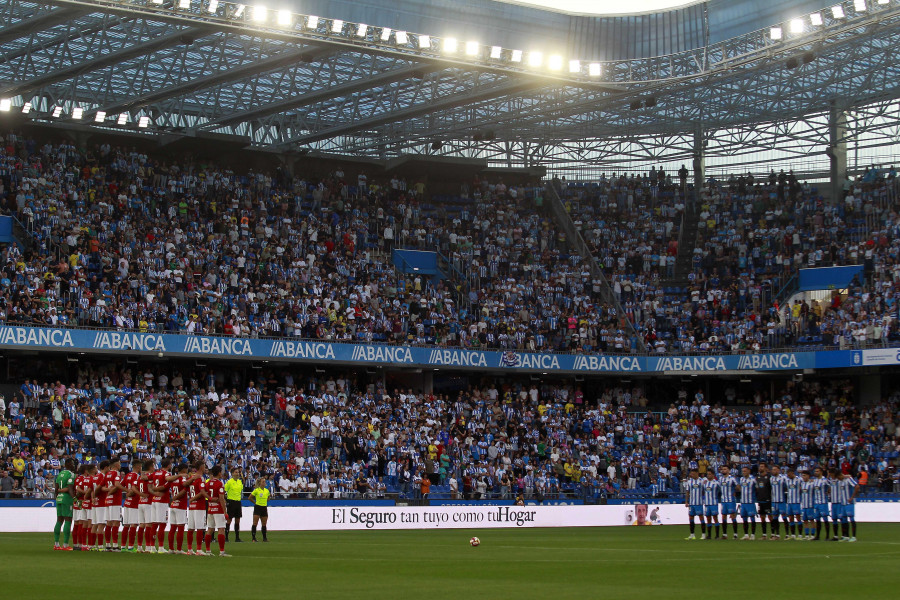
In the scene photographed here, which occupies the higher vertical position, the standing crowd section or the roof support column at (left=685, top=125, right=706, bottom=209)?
the roof support column at (left=685, top=125, right=706, bottom=209)

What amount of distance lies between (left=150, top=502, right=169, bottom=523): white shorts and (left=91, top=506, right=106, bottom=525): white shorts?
1082 mm

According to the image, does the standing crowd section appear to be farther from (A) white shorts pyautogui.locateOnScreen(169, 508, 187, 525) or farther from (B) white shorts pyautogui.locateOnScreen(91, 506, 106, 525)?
(A) white shorts pyautogui.locateOnScreen(169, 508, 187, 525)

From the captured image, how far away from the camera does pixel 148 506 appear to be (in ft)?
71.8

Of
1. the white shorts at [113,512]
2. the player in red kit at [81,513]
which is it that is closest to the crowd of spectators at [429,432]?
the player in red kit at [81,513]

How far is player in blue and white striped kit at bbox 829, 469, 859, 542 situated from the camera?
93.9 ft

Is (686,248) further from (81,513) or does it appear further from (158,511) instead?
(158,511)

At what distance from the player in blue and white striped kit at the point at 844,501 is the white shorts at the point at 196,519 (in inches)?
586

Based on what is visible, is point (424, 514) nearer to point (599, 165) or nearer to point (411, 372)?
point (411, 372)

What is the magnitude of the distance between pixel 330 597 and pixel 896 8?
3058 cm

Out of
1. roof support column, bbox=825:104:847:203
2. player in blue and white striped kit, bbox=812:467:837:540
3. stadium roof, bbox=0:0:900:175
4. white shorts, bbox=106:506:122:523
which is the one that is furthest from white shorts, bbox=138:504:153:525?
roof support column, bbox=825:104:847:203

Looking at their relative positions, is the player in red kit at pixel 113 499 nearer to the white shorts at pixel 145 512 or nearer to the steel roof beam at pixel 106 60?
the white shorts at pixel 145 512

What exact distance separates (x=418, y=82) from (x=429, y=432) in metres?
12.8

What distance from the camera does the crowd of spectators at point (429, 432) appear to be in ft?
127

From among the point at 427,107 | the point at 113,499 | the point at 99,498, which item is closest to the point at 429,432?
the point at 427,107
